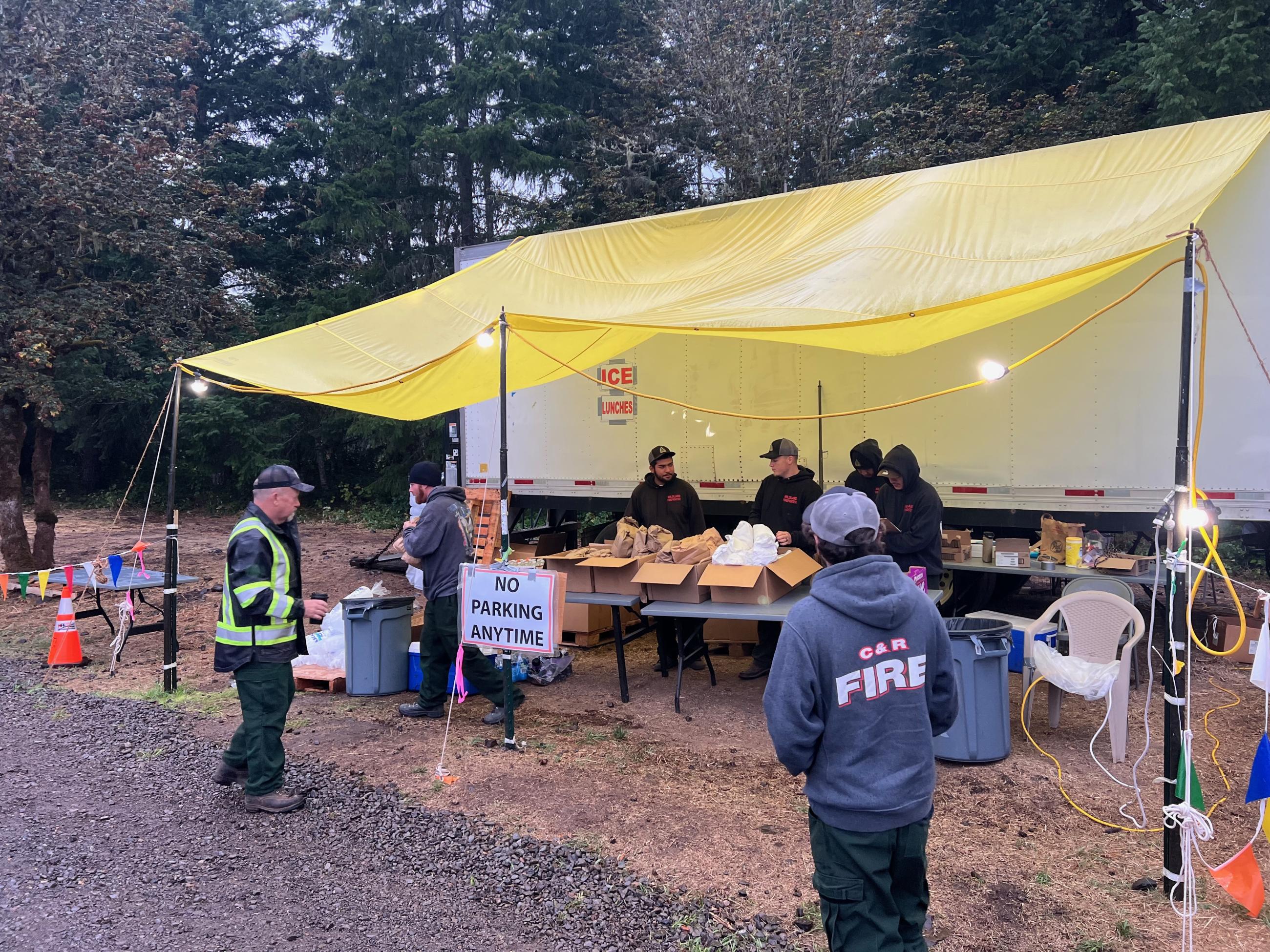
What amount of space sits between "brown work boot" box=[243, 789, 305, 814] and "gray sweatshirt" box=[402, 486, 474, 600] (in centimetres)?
168

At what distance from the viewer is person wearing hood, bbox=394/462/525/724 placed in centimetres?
590

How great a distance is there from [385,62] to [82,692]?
17.6 m

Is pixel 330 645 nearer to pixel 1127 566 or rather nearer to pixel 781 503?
pixel 781 503

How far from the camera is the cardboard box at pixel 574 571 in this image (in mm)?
6488

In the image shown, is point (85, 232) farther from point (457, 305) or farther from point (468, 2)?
point (468, 2)

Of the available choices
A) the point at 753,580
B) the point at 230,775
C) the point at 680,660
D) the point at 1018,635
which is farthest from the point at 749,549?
the point at 230,775

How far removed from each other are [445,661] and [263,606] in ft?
6.26

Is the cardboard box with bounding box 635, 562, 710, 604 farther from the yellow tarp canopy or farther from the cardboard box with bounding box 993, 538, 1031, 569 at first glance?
the cardboard box with bounding box 993, 538, 1031, 569

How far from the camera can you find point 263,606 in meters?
4.40

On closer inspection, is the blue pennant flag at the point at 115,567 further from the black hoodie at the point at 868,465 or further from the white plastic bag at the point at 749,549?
the black hoodie at the point at 868,465

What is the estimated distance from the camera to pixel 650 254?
717cm

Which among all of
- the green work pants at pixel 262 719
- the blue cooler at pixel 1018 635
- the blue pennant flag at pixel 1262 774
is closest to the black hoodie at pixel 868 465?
the blue cooler at pixel 1018 635

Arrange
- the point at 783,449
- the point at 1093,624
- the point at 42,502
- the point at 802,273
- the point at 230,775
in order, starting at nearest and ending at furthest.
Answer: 1. the point at 230,775
2. the point at 1093,624
3. the point at 802,273
4. the point at 783,449
5. the point at 42,502

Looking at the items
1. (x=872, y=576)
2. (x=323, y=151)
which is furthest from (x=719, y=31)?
(x=872, y=576)
